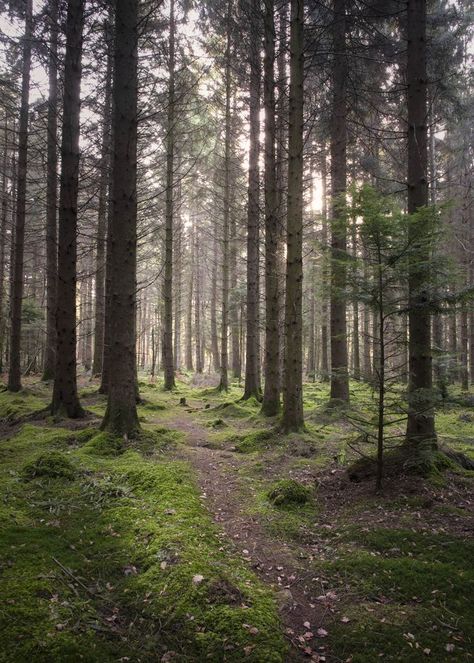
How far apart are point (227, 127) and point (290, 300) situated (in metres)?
10.5

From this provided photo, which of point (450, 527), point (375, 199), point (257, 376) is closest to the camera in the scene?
point (450, 527)

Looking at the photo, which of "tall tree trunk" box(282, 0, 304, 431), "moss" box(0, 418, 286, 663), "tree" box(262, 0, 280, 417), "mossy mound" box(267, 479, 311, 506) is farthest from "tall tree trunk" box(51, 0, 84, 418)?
"mossy mound" box(267, 479, 311, 506)

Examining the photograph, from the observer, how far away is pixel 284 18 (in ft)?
34.4

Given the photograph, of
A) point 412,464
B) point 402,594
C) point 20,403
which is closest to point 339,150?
point 412,464

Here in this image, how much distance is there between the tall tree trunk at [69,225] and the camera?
29.7ft

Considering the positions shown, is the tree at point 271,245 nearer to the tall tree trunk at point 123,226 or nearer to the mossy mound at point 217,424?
the mossy mound at point 217,424

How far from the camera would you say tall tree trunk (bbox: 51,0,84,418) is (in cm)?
905

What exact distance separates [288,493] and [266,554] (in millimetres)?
1327

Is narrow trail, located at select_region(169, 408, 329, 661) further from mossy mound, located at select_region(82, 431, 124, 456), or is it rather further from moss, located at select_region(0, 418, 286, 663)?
mossy mound, located at select_region(82, 431, 124, 456)

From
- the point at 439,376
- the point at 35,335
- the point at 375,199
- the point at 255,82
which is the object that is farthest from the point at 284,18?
the point at 35,335

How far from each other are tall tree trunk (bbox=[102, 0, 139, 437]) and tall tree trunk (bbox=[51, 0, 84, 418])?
2.14 m

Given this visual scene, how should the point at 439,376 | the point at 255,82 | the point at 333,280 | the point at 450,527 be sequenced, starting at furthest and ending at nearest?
1. the point at 255,82
2. the point at 439,376
3. the point at 333,280
4. the point at 450,527

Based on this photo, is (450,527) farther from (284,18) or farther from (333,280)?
(284,18)

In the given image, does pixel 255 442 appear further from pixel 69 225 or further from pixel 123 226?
pixel 69 225
